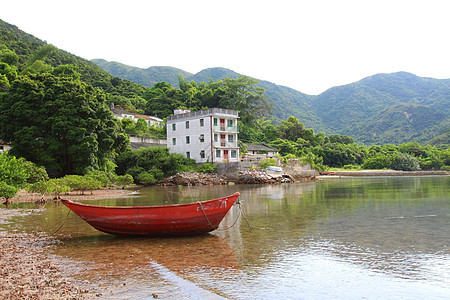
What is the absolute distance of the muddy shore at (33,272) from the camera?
22.1 ft

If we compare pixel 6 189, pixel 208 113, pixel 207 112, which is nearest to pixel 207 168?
pixel 208 113

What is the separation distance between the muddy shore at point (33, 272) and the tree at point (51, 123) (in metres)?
19.6

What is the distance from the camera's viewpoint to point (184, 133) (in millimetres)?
50344

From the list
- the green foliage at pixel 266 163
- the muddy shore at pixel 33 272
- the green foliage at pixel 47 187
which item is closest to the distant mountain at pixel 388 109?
the green foliage at pixel 266 163

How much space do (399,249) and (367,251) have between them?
909 millimetres

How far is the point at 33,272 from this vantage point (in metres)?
8.14

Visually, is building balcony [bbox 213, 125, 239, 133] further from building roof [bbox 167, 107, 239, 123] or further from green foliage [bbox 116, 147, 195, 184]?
green foliage [bbox 116, 147, 195, 184]

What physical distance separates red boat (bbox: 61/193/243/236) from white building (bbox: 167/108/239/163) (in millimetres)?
35206

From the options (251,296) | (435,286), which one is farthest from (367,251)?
(251,296)

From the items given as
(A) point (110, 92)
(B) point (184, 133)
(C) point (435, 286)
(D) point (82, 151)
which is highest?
(A) point (110, 92)

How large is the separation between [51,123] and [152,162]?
565 inches

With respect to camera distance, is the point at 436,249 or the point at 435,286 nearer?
the point at 435,286

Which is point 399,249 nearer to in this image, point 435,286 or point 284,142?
point 435,286

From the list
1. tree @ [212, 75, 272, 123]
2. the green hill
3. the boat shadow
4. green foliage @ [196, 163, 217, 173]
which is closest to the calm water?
the boat shadow
